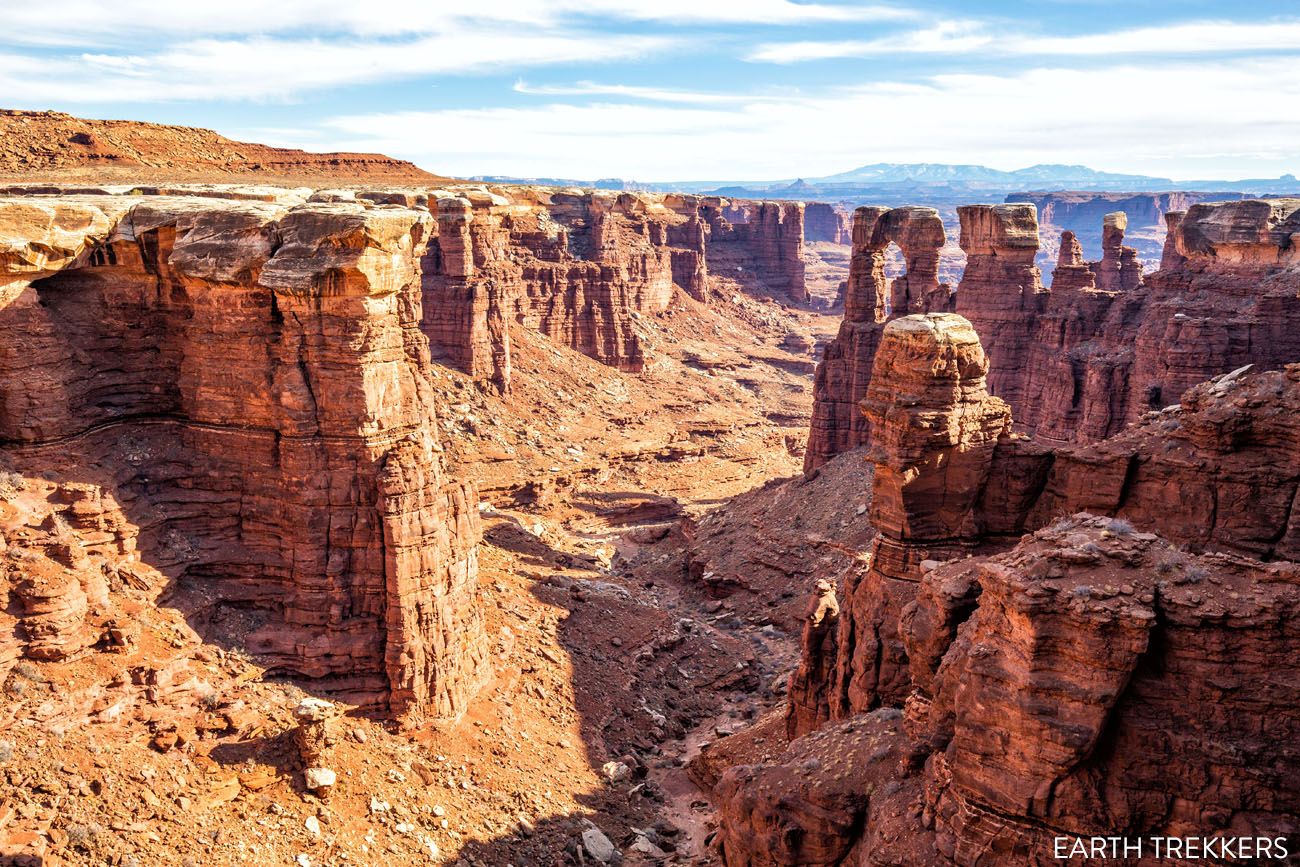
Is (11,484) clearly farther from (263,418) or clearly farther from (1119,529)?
(1119,529)

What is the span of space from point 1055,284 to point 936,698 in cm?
4700

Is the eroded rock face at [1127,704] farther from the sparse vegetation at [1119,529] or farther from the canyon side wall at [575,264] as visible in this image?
the canyon side wall at [575,264]

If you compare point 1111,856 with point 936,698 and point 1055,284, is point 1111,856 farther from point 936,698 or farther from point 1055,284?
point 1055,284

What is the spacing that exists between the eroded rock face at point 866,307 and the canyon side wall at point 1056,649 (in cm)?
3223

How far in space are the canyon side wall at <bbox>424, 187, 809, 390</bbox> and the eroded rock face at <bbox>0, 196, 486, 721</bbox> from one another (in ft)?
142

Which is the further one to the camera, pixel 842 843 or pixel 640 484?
pixel 640 484

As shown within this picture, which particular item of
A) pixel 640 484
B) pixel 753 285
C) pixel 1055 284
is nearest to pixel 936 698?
pixel 1055 284

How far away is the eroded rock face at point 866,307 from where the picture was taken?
5831 centimetres

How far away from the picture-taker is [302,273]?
24.6 metres

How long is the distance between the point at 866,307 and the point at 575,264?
125ft

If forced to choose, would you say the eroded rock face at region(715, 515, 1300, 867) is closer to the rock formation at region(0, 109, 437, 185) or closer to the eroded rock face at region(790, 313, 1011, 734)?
the eroded rock face at region(790, 313, 1011, 734)

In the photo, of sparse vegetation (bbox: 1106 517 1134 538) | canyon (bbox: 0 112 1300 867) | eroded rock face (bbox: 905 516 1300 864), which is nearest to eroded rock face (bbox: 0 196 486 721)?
canyon (bbox: 0 112 1300 867)

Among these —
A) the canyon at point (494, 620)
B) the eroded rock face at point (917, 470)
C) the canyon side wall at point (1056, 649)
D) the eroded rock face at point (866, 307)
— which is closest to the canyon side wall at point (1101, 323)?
the eroded rock face at point (866, 307)

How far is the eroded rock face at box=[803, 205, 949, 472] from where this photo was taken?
2296 inches
